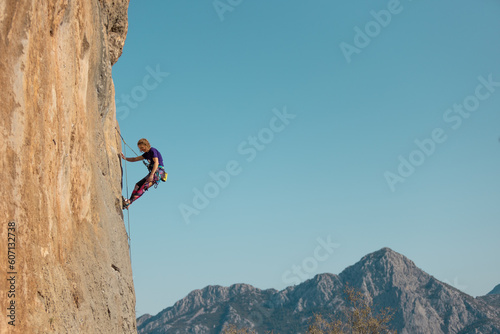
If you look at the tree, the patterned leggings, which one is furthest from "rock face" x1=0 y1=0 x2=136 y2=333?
the tree

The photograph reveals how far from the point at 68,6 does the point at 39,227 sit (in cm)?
397

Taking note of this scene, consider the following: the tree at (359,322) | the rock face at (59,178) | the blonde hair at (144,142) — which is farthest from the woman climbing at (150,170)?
the tree at (359,322)

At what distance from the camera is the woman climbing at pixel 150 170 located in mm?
14391

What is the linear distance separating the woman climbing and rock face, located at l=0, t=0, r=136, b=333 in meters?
1.58

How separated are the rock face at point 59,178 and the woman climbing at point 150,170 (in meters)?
1.58

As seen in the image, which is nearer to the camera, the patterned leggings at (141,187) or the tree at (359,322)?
the patterned leggings at (141,187)

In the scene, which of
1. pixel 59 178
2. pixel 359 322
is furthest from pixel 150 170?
pixel 359 322

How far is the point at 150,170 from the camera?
14641mm

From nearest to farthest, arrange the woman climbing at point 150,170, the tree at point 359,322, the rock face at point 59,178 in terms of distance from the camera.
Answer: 1. the rock face at point 59,178
2. the woman climbing at point 150,170
3. the tree at point 359,322

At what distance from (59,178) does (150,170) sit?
240 inches

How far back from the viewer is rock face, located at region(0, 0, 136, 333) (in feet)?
21.9

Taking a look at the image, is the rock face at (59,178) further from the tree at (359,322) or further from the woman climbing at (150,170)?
the tree at (359,322)

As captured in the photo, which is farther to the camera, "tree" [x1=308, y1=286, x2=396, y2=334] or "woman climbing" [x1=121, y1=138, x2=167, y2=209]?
"tree" [x1=308, y1=286, x2=396, y2=334]

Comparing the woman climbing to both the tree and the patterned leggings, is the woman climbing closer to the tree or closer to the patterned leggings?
the patterned leggings
